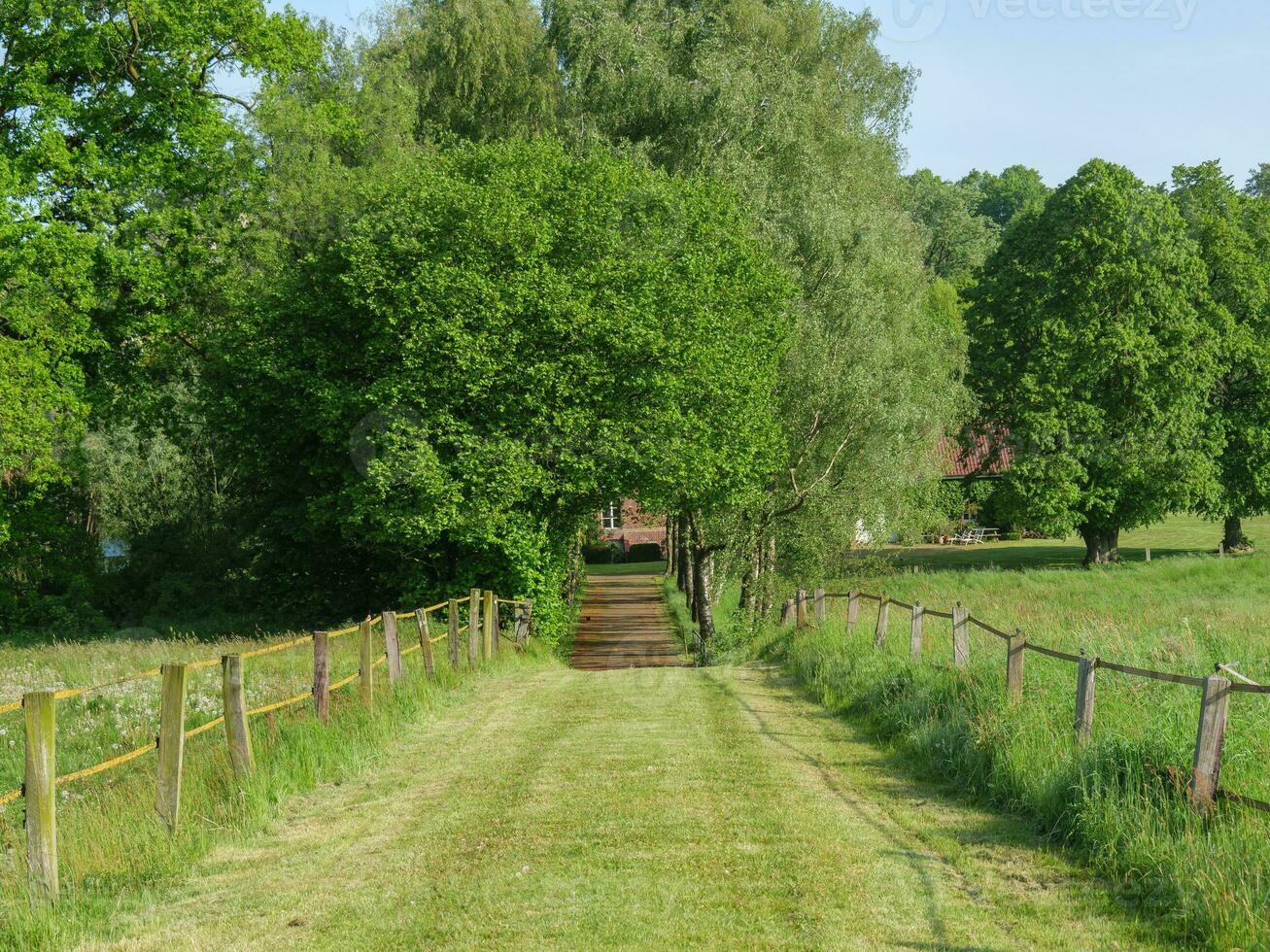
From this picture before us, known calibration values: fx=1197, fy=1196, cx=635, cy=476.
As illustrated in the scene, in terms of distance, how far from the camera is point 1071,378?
1634 inches

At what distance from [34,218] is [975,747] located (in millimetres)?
25397

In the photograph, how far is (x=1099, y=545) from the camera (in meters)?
44.2

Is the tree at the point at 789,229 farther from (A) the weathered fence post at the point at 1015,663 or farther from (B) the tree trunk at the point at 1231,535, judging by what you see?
(B) the tree trunk at the point at 1231,535

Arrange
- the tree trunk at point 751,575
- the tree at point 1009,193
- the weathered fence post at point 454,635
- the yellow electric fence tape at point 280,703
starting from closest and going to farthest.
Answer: the yellow electric fence tape at point 280,703 < the weathered fence post at point 454,635 < the tree trunk at point 751,575 < the tree at point 1009,193

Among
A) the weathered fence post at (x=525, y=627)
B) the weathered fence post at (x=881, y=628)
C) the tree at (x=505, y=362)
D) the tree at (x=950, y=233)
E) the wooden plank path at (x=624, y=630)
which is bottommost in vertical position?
the wooden plank path at (x=624, y=630)

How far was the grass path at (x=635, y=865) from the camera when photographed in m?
6.20

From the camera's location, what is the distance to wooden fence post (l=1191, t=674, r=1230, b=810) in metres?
7.19

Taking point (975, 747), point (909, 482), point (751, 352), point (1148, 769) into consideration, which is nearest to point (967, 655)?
point (975, 747)

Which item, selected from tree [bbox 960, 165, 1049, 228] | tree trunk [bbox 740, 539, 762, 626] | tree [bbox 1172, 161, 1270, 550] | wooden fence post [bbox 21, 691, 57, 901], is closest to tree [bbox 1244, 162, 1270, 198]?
tree [bbox 960, 165, 1049, 228]

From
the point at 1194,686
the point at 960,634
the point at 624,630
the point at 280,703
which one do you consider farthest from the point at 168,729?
the point at 624,630

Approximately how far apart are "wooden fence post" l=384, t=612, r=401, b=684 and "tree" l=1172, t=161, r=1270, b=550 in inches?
1385

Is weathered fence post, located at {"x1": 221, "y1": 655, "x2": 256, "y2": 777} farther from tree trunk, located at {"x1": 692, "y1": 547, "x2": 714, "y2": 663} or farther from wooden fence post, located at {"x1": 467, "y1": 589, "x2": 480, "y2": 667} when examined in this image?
tree trunk, located at {"x1": 692, "y1": 547, "x2": 714, "y2": 663}

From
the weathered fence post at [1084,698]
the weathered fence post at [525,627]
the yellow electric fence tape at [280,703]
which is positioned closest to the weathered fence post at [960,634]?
the weathered fence post at [1084,698]

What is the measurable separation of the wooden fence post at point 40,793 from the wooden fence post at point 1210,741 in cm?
680
